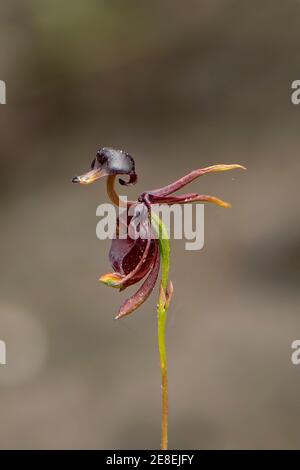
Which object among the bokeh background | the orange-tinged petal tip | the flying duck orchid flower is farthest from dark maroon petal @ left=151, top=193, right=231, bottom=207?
the bokeh background

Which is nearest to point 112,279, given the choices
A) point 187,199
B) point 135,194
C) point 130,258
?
point 130,258

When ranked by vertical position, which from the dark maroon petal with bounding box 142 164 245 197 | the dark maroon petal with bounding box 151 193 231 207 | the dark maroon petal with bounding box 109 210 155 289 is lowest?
the dark maroon petal with bounding box 109 210 155 289

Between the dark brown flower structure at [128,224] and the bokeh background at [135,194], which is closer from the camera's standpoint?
the dark brown flower structure at [128,224]

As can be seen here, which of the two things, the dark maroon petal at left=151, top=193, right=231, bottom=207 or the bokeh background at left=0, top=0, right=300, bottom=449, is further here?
the bokeh background at left=0, top=0, right=300, bottom=449

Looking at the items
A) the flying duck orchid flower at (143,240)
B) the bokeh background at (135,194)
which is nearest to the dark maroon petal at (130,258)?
the flying duck orchid flower at (143,240)

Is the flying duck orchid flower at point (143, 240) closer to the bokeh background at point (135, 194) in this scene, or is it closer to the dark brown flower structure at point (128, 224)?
the dark brown flower structure at point (128, 224)

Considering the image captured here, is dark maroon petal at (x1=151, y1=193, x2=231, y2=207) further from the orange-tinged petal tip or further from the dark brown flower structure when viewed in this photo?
the orange-tinged petal tip

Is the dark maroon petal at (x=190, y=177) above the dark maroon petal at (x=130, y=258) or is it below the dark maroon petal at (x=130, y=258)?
above

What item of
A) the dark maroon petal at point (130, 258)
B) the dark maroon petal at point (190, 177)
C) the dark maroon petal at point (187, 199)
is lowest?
the dark maroon petal at point (130, 258)

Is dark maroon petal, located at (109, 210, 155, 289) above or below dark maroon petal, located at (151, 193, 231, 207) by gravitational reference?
below
